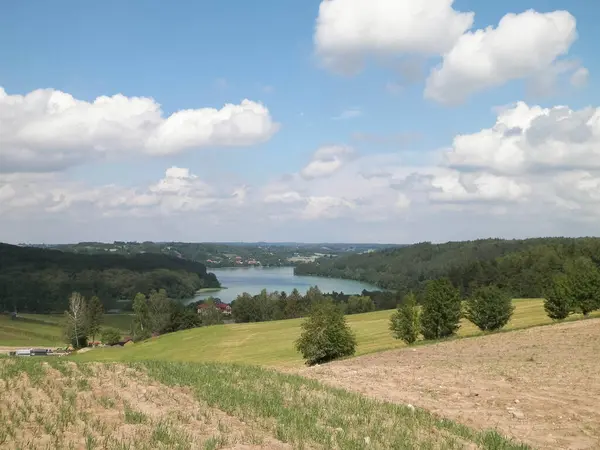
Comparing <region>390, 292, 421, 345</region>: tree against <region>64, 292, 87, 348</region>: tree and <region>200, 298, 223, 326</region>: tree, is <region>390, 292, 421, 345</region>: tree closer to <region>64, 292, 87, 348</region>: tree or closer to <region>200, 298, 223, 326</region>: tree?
<region>64, 292, 87, 348</region>: tree

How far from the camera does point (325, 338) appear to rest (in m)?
37.5

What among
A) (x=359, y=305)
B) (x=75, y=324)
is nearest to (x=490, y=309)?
(x=75, y=324)

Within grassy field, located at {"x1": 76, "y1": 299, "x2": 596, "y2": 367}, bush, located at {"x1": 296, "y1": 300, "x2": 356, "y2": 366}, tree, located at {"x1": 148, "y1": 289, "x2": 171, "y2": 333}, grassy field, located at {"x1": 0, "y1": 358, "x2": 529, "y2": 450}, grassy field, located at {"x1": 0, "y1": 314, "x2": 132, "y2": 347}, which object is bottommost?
grassy field, located at {"x1": 0, "y1": 314, "x2": 132, "y2": 347}

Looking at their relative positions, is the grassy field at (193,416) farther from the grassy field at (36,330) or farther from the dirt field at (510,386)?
the grassy field at (36,330)

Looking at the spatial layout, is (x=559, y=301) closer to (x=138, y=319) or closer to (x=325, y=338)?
(x=325, y=338)

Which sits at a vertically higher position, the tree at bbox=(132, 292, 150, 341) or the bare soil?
the bare soil

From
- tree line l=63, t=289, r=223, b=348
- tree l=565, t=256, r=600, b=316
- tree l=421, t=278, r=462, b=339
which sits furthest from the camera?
tree line l=63, t=289, r=223, b=348

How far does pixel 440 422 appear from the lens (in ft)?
38.1

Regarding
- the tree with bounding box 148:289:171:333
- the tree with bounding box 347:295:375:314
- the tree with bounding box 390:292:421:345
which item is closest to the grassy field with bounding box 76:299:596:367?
the tree with bounding box 390:292:421:345

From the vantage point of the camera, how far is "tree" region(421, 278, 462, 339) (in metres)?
44.1

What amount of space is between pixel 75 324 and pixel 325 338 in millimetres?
74387

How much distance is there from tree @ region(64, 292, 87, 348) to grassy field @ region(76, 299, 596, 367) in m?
24.1

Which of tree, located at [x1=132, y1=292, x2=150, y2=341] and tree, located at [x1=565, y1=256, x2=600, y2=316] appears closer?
tree, located at [x1=565, y1=256, x2=600, y2=316]

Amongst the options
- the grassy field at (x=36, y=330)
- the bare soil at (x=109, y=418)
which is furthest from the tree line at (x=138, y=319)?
the bare soil at (x=109, y=418)
